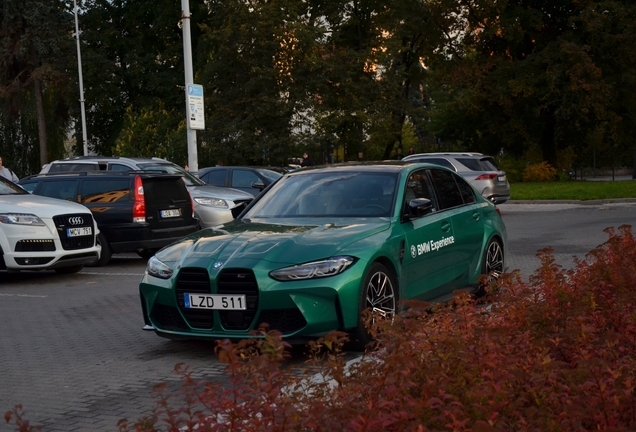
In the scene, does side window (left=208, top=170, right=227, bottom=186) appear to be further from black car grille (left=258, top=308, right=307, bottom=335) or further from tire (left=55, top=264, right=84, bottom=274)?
black car grille (left=258, top=308, right=307, bottom=335)

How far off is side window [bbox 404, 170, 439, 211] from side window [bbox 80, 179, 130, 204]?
8.19 m

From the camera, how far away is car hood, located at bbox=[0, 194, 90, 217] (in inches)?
547

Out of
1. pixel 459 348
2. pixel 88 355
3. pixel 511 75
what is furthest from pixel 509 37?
pixel 459 348

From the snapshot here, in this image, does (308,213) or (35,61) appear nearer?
(308,213)

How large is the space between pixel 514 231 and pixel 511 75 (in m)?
26.7

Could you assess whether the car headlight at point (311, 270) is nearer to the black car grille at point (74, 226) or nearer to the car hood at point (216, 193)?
the black car grille at point (74, 226)

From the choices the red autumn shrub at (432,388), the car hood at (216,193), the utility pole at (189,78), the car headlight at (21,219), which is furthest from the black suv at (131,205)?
the red autumn shrub at (432,388)

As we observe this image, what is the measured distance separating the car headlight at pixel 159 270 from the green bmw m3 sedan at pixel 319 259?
0.01 meters

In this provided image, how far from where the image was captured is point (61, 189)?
679 inches

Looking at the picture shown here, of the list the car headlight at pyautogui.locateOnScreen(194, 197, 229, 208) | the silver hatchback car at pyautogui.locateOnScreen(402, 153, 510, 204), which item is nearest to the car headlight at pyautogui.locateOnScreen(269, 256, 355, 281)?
the car headlight at pyautogui.locateOnScreen(194, 197, 229, 208)

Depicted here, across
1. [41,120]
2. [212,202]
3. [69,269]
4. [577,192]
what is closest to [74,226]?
[69,269]

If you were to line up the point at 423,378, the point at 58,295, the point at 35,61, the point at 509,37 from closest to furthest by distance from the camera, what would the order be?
1. the point at 423,378
2. the point at 58,295
3. the point at 509,37
4. the point at 35,61

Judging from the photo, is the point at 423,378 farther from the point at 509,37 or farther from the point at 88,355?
the point at 509,37

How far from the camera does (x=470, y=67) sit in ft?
A: 153
